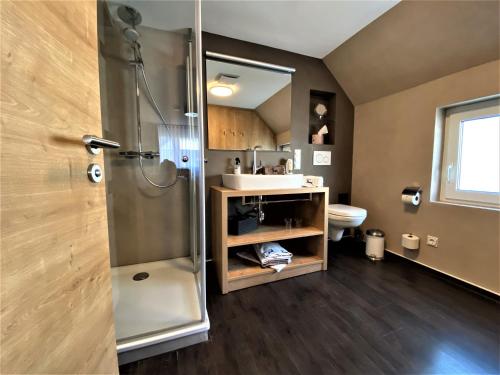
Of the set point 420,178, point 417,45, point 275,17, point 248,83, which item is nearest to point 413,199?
point 420,178

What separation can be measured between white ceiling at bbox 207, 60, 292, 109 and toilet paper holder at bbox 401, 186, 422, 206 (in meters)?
1.60

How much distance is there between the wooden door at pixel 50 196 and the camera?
0.35 meters

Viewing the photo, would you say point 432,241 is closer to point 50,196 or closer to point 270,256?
point 270,256

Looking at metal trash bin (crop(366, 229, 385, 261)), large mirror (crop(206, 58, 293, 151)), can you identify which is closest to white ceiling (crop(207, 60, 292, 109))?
large mirror (crop(206, 58, 293, 151))

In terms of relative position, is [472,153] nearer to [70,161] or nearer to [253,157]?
[253,157]

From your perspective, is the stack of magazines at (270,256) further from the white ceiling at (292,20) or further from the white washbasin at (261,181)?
the white ceiling at (292,20)

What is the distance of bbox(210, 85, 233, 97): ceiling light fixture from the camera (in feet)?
6.08

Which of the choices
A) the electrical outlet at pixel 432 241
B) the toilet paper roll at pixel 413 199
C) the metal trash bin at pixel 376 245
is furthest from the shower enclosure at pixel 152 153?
the electrical outlet at pixel 432 241

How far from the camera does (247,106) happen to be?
Result: 1.97 m

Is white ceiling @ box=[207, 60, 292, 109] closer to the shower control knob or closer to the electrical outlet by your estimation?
the shower control knob

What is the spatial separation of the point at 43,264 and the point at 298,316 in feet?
4.39

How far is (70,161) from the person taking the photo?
1.67ft

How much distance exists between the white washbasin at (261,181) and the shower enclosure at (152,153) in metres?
0.32

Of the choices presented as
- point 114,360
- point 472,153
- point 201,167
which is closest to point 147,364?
point 114,360
